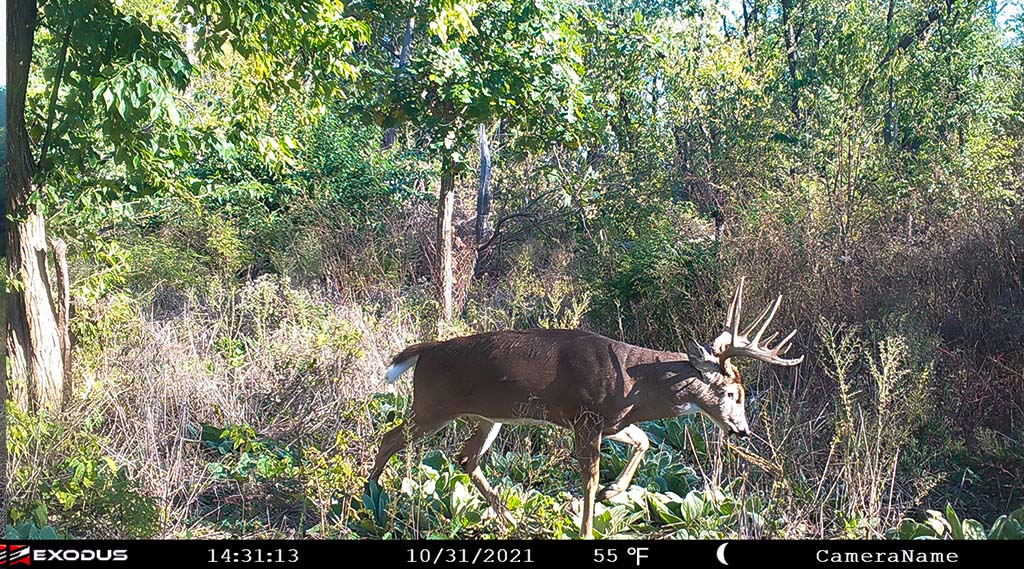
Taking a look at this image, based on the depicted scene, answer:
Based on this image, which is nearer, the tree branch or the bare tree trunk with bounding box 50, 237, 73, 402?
the bare tree trunk with bounding box 50, 237, 73, 402

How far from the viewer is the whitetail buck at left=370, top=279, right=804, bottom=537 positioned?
4762mm

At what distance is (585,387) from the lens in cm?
479

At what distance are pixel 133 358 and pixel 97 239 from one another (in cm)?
105

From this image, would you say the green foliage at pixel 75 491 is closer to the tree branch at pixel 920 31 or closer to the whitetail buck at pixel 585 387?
the whitetail buck at pixel 585 387

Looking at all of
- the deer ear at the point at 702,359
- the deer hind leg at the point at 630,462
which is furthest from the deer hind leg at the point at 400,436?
the deer ear at the point at 702,359

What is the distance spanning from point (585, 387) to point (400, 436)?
112 cm
